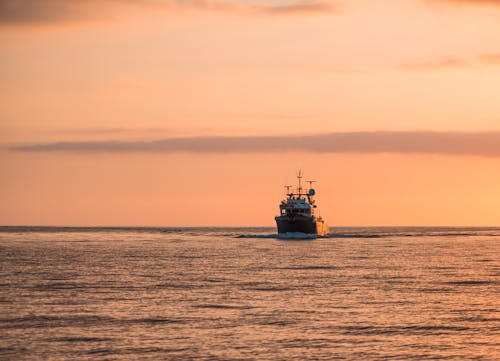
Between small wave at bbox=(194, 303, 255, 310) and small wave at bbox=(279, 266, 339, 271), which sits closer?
small wave at bbox=(194, 303, 255, 310)

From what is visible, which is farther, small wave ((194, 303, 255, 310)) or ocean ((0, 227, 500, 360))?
small wave ((194, 303, 255, 310))

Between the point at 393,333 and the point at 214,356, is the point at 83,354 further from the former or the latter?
the point at 393,333

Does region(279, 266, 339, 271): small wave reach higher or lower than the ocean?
higher

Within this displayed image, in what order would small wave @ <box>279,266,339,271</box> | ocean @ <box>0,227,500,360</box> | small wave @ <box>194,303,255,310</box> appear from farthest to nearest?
small wave @ <box>279,266,339,271</box>
small wave @ <box>194,303,255,310</box>
ocean @ <box>0,227,500,360</box>

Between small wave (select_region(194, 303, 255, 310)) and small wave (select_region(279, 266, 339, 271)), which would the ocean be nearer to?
small wave (select_region(194, 303, 255, 310))

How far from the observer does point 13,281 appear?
2891 inches

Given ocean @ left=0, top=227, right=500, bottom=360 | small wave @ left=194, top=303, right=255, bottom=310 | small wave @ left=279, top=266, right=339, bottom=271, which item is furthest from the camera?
small wave @ left=279, top=266, right=339, bottom=271

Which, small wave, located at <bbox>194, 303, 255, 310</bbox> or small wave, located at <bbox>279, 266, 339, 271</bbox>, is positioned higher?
small wave, located at <bbox>279, 266, 339, 271</bbox>

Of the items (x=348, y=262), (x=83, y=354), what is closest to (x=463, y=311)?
(x=83, y=354)

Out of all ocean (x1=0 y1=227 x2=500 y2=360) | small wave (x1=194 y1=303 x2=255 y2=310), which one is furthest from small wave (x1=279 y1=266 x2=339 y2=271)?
small wave (x1=194 y1=303 x2=255 y2=310)

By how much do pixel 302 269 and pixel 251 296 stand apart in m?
31.9

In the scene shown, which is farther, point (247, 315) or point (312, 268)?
point (312, 268)

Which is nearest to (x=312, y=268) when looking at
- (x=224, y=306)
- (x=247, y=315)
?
(x=224, y=306)

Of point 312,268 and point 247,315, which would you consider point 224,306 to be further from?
point 312,268
